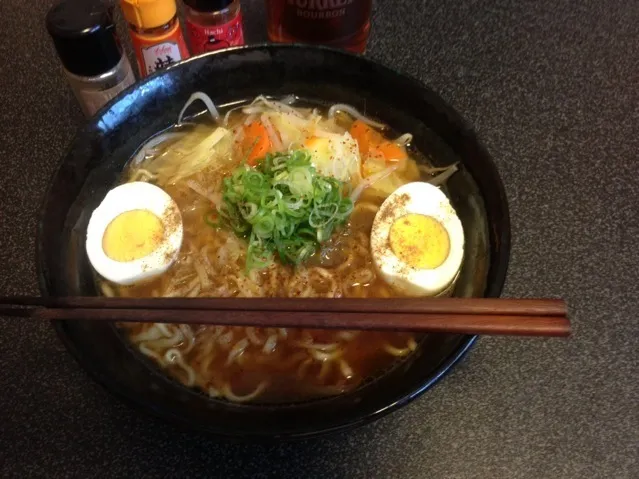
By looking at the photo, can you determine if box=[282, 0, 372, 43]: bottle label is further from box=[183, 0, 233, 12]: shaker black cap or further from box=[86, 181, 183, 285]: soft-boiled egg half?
box=[86, 181, 183, 285]: soft-boiled egg half

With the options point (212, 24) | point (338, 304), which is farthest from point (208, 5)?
point (338, 304)

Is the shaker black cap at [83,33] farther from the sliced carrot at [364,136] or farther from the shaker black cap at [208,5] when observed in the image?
the sliced carrot at [364,136]

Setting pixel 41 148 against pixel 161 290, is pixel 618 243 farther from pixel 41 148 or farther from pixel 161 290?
pixel 41 148

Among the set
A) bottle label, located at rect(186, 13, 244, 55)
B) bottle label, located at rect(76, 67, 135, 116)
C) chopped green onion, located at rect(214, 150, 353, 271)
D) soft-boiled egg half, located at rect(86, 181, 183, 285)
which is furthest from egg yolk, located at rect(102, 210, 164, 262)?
bottle label, located at rect(186, 13, 244, 55)

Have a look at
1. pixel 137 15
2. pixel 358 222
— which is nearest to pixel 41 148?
pixel 137 15

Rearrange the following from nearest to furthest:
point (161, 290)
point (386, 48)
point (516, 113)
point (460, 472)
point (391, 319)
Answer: point (391, 319) → point (460, 472) → point (161, 290) → point (516, 113) → point (386, 48)

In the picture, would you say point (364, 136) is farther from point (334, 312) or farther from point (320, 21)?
point (334, 312)
